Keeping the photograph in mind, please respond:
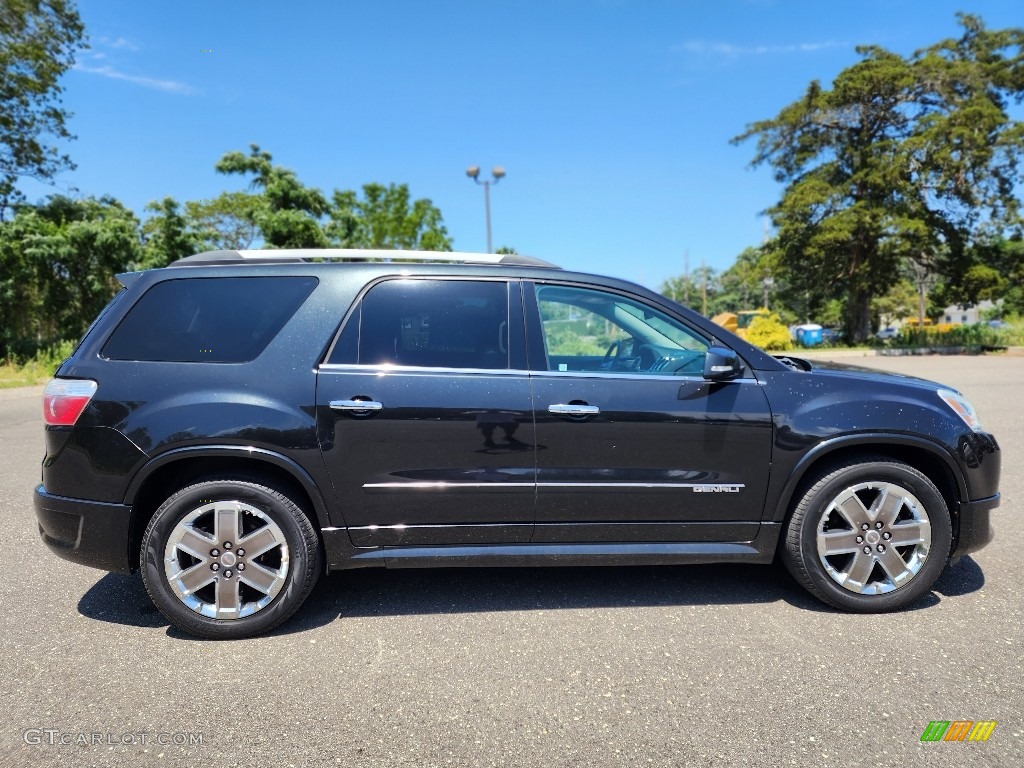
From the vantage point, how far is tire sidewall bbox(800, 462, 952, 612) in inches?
120

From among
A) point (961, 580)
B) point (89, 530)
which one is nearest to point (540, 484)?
point (89, 530)

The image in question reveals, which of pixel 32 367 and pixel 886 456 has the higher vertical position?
pixel 886 456

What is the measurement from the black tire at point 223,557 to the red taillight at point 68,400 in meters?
0.61

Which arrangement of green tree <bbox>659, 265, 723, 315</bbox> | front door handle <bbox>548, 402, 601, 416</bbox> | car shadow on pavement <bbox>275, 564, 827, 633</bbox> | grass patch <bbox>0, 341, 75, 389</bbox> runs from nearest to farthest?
front door handle <bbox>548, 402, 601, 416</bbox>, car shadow on pavement <bbox>275, 564, 827, 633</bbox>, grass patch <bbox>0, 341, 75, 389</bbox>, green tree <bbox>659, 265, 723, 315</bbox>

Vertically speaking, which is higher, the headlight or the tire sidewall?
the headlight

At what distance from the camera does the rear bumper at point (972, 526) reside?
3121 millimetres

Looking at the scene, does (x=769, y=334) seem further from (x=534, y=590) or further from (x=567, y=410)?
(x=567, y=410)

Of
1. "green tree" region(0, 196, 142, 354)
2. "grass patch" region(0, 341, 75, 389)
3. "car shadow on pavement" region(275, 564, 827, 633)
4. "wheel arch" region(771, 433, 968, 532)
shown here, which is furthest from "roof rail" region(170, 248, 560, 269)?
"green tree" region(0, 196, 142, 354)

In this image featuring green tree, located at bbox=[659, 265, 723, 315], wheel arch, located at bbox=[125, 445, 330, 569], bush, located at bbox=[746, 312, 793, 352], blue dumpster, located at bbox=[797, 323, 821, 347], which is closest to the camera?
wheel arch, located at bbox=[125, 445, 330, 569]

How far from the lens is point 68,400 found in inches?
115

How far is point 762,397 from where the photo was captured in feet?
10.1

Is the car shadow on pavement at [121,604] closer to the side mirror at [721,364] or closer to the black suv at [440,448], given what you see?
the black suv at [440,448]

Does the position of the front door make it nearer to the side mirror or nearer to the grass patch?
the side mirror

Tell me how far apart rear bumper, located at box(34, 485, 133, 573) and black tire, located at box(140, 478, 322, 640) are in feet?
0.45
